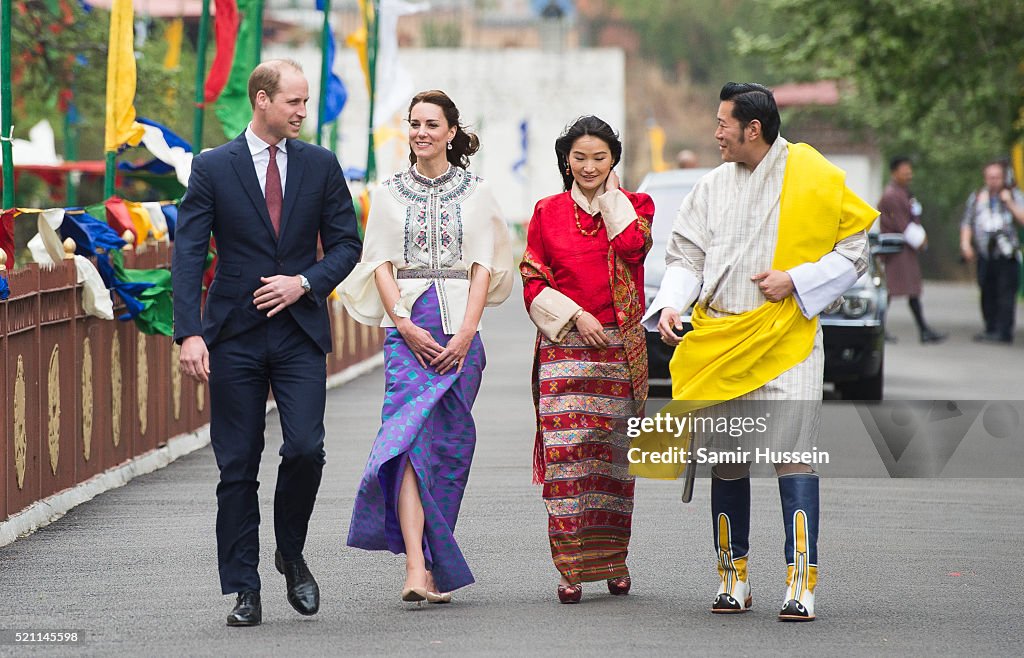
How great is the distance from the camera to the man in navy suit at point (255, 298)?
21.7 feet

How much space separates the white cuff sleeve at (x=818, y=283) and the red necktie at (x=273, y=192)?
5.95ft

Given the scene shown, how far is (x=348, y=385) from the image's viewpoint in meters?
17.3

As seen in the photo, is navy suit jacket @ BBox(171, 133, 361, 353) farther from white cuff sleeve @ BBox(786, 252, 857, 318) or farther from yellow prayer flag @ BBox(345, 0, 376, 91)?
yellow prayer flag @ BBox(345, 0, 376, 91)

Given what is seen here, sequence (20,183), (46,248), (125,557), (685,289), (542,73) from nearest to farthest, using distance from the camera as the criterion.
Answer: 1. (685,289)
2. (125,557)
3. (46,248)
4. (20,183)
5. (542,73)

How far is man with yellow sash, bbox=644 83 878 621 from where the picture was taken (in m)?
6.71

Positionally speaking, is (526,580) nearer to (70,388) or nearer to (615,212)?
(615,212)

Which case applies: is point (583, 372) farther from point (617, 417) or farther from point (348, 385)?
point (348, 385)

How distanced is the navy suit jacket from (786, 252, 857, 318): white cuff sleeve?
5.33ft

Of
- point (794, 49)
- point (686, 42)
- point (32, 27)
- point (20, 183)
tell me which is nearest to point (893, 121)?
point (794, 49)

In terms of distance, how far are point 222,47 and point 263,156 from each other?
8.43 metres

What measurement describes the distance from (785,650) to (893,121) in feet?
115

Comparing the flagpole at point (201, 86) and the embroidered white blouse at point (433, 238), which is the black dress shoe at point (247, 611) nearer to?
the embroidered white blouse at point (433, 238)

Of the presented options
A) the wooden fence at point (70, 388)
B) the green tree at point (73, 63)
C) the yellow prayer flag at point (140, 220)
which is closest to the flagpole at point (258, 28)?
the wooden fence at point (70, 388)

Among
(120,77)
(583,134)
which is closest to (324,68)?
(120,77)
